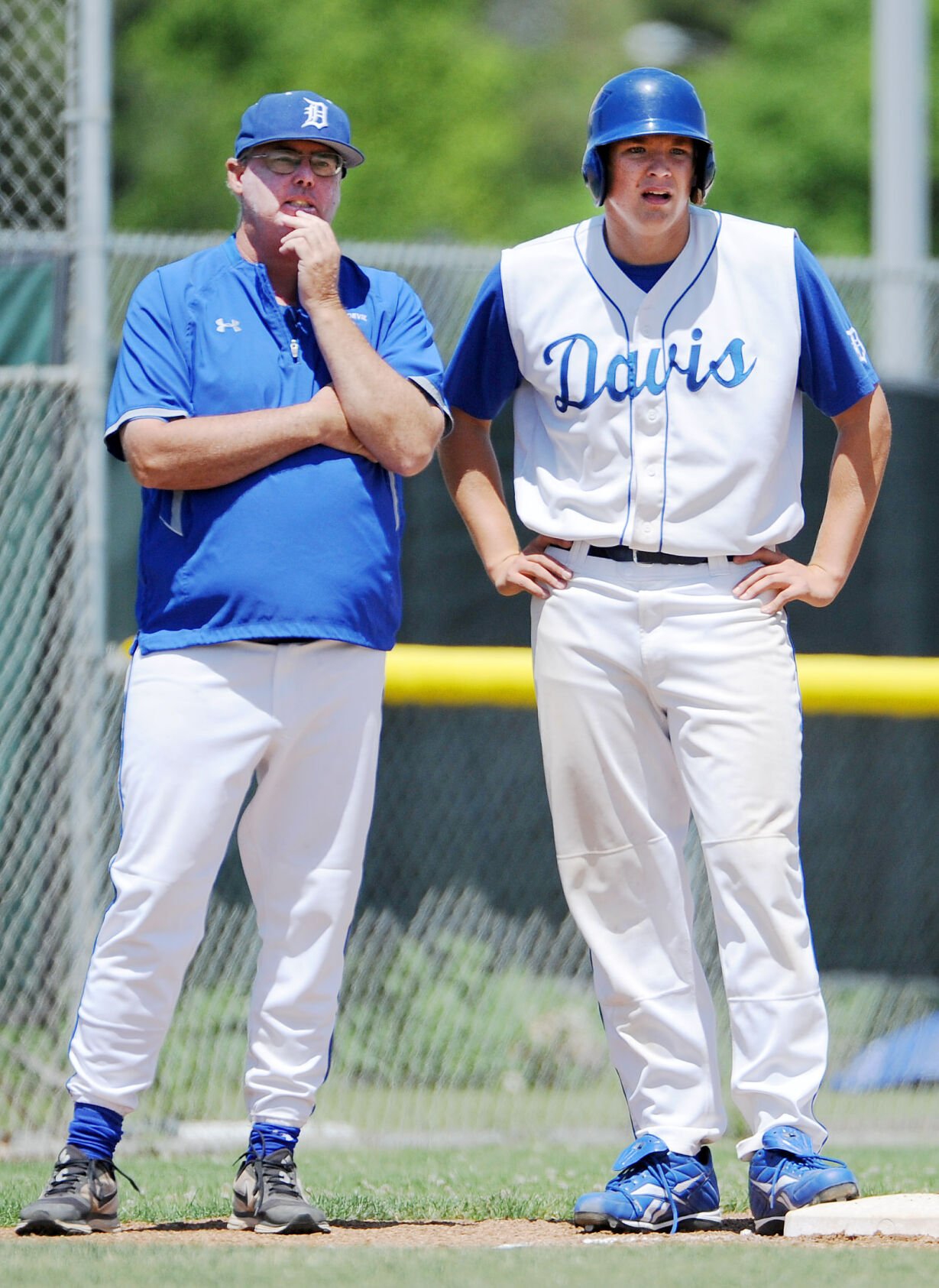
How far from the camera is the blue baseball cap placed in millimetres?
3797

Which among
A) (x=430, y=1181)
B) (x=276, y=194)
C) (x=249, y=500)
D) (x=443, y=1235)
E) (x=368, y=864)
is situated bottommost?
(x=430, y=1181)

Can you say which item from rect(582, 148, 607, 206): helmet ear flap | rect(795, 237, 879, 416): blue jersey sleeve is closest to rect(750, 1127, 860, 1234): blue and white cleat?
rect(795, 237, 879, 416): blue jersey sleeve

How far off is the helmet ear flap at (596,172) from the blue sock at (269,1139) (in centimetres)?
199

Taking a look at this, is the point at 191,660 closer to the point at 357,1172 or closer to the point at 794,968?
the point at 794,968

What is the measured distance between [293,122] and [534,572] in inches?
40.6

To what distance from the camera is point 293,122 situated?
3797 millimetres

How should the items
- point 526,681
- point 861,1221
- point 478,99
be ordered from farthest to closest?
point 478,99, point 526,681, point 861,1221

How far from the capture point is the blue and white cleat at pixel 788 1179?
3.62 metres

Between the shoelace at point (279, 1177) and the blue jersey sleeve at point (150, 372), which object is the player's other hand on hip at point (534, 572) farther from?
the shoelace at point (279, 1177)

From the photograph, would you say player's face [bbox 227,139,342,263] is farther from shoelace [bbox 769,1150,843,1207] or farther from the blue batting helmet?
shoelace [bbox 769,1150,843,1207]

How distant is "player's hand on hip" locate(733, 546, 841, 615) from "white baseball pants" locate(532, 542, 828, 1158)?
0.09 feet

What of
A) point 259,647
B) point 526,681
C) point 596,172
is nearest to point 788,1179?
point 259,647

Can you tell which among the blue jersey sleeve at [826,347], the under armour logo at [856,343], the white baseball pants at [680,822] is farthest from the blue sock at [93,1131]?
the under armour logo at [856,343]

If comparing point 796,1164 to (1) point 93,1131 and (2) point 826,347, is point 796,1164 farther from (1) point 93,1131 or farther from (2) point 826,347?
(2) point 826,347
